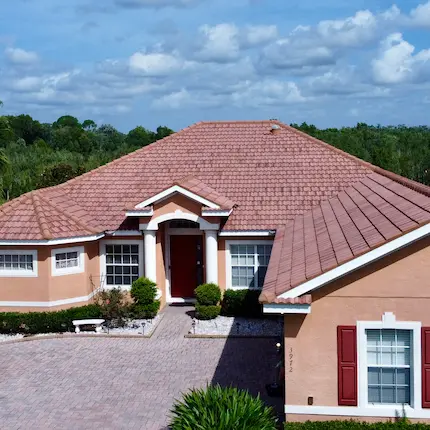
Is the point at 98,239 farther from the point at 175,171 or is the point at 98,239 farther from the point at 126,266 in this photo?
the point at 175,171

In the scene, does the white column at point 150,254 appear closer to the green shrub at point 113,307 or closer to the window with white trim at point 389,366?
the green shrub at point 113,307

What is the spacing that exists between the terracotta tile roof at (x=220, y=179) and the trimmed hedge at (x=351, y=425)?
1008 cm

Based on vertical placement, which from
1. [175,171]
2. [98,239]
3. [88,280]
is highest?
[175,171]

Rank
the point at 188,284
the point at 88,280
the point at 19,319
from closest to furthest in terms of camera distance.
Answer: the point at 19,319, the point at 88,280, the point at 188,284

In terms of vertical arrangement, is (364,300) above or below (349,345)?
above

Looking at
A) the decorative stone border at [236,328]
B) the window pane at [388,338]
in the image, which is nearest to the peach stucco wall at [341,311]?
the window pane at [388,338]

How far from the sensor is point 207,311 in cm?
2170

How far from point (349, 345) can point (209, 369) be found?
20.7ft

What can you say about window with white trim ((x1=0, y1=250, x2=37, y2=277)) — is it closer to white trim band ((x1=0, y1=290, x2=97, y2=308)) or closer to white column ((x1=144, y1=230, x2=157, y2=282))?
white trim band ((x1=0, y1=290, x2=97, y2=308))

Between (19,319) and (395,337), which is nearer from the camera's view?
(395,337)

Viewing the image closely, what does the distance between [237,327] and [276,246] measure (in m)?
4.15

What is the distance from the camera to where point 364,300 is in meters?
11.6

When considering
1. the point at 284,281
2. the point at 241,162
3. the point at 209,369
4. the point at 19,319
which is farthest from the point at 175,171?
the point at 284,281

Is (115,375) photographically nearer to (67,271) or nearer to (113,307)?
(113,307)
